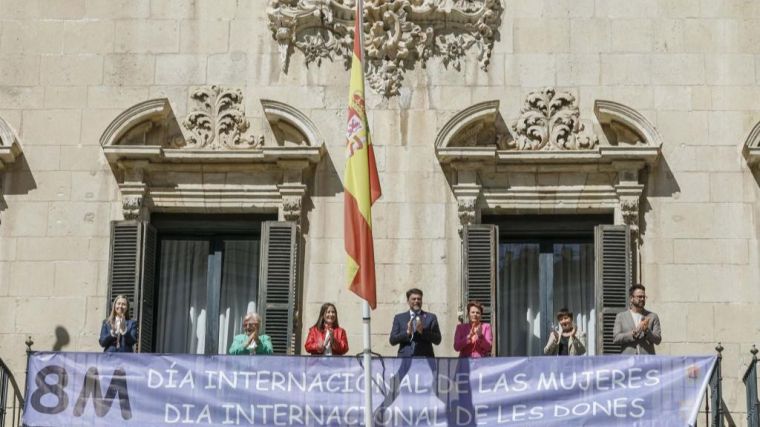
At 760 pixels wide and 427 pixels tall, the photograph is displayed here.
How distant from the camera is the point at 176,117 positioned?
2497cm

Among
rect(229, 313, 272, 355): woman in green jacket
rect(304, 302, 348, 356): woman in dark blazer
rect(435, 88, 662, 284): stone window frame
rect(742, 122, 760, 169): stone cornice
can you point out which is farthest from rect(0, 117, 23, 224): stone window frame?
rect(742, 122, 760, 169): stone cornice

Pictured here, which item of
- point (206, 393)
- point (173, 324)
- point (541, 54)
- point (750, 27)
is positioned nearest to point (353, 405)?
point (206, 393)

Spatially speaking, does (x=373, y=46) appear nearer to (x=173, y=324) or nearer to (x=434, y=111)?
(x=434, y=111)

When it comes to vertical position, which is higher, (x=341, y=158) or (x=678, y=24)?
(x=678, y=24)

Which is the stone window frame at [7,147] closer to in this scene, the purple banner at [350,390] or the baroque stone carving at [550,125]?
the purple banner at [350,390]

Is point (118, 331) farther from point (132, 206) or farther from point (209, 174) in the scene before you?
point (209, 174)

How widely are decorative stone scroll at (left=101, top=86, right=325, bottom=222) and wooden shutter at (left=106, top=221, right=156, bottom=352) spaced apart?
11.3 inches

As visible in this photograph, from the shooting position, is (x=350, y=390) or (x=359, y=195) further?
(x=359, y=195)

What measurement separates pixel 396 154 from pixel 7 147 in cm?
444

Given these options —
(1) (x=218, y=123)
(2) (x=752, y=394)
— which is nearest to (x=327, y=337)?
(1) (x=218, y=123)

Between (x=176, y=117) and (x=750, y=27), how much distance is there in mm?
6723

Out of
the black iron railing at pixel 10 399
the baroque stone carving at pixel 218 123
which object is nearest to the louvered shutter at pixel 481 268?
the baroque stone carving at pixel 218 123

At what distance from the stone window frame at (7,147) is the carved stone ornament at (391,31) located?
3.21 m

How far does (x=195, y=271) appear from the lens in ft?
81.9
